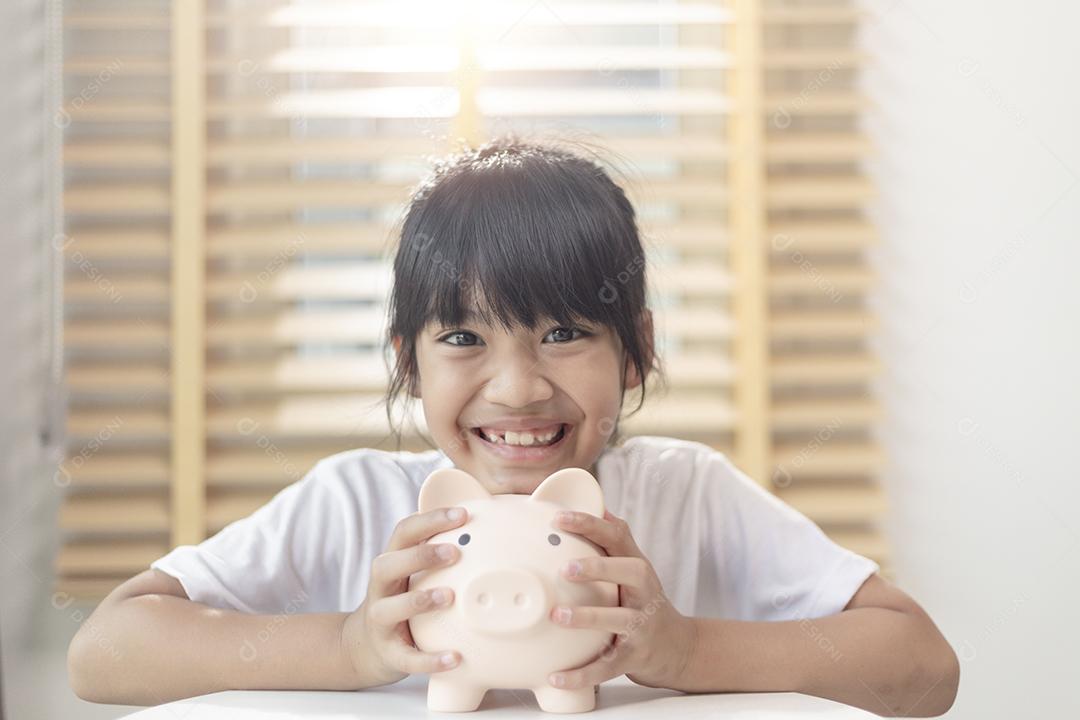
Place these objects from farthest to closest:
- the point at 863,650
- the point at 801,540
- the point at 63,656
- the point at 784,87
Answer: the point at 784,87
the point at 63,656
the point at 801,540
the point at 863,650

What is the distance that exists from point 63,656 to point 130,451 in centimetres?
36

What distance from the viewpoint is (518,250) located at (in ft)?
2.70

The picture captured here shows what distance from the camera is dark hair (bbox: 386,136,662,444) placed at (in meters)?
0.82

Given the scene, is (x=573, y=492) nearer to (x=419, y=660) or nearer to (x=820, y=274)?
(x=419, y=660)

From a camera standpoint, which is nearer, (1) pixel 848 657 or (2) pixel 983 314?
(1) pixel 848 657

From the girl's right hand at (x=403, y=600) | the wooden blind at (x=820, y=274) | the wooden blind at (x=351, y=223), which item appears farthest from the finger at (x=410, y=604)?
the wooden blind at (x=820, y=274)

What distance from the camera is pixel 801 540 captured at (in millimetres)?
903

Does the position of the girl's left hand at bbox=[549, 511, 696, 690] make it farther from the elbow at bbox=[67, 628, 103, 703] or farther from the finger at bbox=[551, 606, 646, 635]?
→ the elbow at bbox=[67, 628, 103, 703]

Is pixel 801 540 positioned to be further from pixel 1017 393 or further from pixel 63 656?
pixel 63 656

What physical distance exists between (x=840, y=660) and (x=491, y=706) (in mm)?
262

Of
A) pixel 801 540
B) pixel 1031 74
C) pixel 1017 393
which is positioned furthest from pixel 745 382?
pixel 801 540

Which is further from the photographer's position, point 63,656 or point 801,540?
point 63,656

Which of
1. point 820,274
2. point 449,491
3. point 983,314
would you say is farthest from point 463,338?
point 983,314

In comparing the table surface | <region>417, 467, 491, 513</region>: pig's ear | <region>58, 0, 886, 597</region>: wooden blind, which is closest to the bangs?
<region>417, 467, 491, 513</region>: pig's ear
